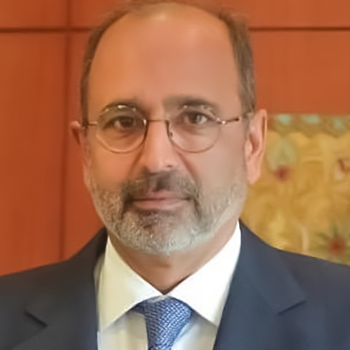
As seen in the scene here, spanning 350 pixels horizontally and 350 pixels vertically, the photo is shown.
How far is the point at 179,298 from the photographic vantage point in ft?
3.36

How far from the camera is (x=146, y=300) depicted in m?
1.04

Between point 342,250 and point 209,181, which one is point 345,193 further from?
point 209,181

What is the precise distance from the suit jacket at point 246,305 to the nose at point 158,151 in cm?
26

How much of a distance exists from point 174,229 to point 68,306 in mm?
273

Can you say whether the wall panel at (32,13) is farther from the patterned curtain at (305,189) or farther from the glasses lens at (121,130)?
the glasses lens at (121,130)

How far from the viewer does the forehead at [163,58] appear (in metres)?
1.02

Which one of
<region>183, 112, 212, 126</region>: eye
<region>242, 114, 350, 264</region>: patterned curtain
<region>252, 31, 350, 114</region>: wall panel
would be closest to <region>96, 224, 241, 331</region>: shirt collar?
<region>183, 112, 212, 126</region>: eye

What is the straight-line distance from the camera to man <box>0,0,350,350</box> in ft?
3.22

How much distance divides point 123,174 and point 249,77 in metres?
0.35

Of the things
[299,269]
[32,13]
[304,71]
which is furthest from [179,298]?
[32,13]

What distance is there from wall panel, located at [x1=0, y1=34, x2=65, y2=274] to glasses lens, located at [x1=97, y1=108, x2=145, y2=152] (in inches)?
31.0

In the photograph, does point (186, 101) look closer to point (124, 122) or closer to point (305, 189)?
point (124, 122)

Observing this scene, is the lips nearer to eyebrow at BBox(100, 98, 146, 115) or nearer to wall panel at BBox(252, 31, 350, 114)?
eyebrow at BBox(100, 98, 146, 115)

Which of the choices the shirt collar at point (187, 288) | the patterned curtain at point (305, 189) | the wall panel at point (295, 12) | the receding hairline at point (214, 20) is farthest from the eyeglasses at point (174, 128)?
the wall panel at point (295, 12)
